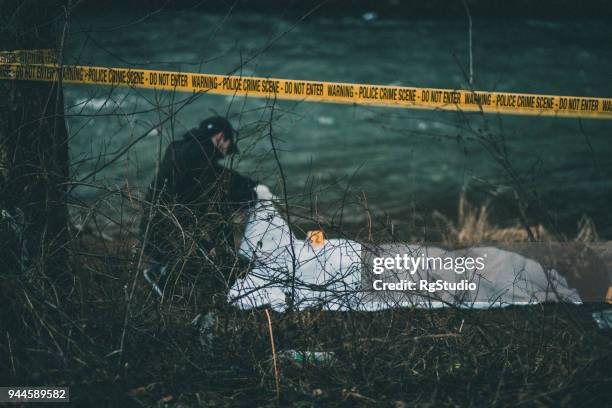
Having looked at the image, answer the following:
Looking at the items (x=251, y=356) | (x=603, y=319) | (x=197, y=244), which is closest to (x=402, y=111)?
(x=603, y=319)

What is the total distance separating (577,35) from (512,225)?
90.7 inches

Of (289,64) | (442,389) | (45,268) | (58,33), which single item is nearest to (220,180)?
(45,268)

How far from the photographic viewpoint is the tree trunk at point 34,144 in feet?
10.5

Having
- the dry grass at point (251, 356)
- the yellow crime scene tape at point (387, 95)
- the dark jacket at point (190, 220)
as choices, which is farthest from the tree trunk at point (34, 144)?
the yellow crime scene tape at point (387, 95)

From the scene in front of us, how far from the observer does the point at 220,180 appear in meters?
3.30

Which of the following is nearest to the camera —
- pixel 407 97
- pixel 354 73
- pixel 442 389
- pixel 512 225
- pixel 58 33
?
pixel 442 389

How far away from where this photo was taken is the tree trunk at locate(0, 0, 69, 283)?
3215 millimetres

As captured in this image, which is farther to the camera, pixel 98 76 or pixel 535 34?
pixel 535 34

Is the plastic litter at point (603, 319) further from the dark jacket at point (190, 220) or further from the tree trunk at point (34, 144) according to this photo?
the tree trunk at point (34, 144)

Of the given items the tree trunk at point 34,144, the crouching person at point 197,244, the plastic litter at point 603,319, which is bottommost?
the plastic litter at point 603,319

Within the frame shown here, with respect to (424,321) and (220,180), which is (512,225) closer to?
(424,321)

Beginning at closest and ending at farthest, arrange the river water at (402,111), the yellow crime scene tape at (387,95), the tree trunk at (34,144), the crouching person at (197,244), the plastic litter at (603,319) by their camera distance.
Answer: the crouching person at (197,244) → the tree trunk at (34,144) → the plastic litter at (603,319) → the yellow crime scene tape at (387,95) → the river water at (402,111)

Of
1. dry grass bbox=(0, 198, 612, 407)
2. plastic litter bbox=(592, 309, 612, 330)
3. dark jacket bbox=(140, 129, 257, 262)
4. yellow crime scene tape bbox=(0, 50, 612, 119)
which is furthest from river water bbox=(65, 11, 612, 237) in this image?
dry grass bbox=(0, 198, 612, 407)

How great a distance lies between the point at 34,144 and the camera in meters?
3.36
